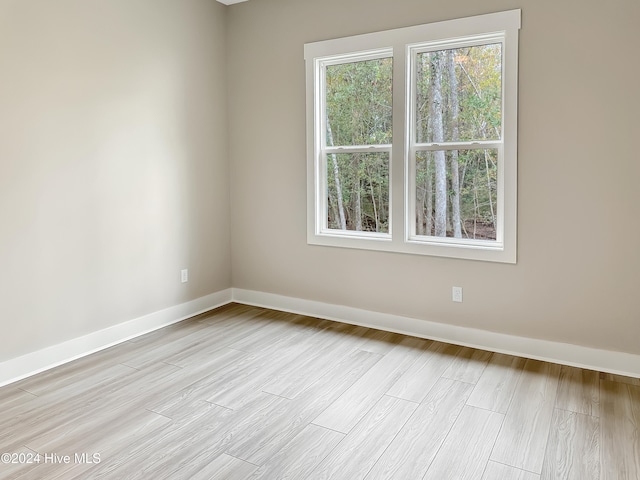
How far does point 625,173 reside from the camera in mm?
2977

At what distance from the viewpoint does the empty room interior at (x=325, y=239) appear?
8.01 ft

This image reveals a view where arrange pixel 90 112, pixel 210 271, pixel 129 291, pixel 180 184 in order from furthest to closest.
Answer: pixel 210 271 → pixel 180 184 → pixel 129 291 → pixel 90 112

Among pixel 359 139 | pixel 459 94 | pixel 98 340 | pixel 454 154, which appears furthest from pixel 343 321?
pixel 459 94

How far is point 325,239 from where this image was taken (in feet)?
13.8

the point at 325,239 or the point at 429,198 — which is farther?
the point at 325,239

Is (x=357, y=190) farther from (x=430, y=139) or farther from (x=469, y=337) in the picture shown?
(x=469, y=337)

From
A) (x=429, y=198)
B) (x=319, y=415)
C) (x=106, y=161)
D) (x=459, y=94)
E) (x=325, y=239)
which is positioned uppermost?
(x=459, y=94)

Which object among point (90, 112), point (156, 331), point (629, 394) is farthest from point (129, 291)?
point (629, 394)

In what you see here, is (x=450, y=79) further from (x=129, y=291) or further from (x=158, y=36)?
(x=129, y=291)

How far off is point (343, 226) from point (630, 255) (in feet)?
7.05

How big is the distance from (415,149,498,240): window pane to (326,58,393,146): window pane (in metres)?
0.46

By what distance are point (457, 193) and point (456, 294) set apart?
0.77 metres

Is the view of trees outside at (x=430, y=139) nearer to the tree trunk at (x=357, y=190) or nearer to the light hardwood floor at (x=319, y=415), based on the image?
the tree trunk at (x=357, y=190)

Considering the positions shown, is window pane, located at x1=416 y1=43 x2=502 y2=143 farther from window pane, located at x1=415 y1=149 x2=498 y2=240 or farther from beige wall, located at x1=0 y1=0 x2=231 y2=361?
beige wall, located at x1=0 y1=0 x2=231 y2=361
